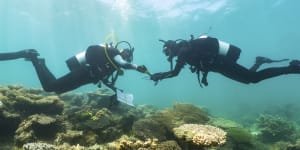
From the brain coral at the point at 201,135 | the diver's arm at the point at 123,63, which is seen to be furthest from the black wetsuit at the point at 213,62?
the brain coral at the point at 201,135

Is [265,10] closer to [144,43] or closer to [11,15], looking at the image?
[144,43]

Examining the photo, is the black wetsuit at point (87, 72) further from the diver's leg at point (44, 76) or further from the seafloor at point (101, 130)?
the seafloor at point (101, 130)

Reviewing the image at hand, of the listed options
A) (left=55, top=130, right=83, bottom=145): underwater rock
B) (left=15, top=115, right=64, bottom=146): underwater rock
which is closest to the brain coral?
(left=55, top=130, right=83, bottom=145): underwater rock

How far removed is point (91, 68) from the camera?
9766 mm

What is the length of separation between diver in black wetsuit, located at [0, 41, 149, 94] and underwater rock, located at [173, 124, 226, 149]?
2.92 m

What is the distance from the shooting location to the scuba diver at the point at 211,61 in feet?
30.1

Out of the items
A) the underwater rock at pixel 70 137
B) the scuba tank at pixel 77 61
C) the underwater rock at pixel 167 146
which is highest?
the scuba tank at pixel 77 61

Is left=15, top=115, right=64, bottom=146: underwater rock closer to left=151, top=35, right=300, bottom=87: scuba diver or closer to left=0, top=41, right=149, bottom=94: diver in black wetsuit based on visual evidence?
left=0, top=41, right=149, bottom=94: diver in black wetsuit

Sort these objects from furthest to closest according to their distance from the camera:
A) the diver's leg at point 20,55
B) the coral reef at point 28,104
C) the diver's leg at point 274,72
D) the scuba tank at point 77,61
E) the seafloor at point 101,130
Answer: the diver's leg at point 20,55 → the scuba tank at point 77,61 → the coral reef at point 28,104 → the diver's leg at point 274,72 → the seafloor at point 101,130

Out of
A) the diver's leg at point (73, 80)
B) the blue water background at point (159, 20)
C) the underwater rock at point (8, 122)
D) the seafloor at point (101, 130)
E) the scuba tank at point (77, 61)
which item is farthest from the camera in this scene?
the blue water background at point (159, 20)

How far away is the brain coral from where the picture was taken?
628 cm

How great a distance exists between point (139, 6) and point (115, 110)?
3188cm

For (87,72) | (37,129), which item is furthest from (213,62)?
(37,129)

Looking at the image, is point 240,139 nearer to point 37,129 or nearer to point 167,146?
point 167,146
